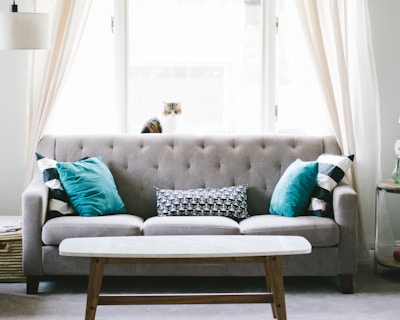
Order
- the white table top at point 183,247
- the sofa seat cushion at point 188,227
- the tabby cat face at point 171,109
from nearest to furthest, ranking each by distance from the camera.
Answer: the white table top at point 183,247, the sofa seat cushion at point 188,227, the tabby cat face at point 171,109

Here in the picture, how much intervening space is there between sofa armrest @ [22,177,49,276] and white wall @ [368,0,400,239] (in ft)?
8.10

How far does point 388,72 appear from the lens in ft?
16.8

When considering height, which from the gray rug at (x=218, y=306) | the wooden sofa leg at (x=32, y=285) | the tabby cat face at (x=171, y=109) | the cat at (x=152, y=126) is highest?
the tabby cat face at (x=171, y=109)

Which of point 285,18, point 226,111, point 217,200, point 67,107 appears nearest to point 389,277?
point 217,200

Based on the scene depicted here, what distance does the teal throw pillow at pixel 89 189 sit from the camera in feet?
14.1

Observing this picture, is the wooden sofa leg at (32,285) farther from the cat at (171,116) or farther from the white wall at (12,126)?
the cat at (171,116)

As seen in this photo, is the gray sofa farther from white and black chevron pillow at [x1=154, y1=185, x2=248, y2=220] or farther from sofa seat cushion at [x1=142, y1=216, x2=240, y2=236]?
white and black chevron pillow at [x1=154, y1=185, x2=248, y2=220]

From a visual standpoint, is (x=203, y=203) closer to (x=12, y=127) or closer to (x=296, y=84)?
(x=296, y=84)

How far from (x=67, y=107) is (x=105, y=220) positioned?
46.5 inches

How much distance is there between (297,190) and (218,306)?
852 mm

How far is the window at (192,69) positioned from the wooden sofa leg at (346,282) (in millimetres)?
1233

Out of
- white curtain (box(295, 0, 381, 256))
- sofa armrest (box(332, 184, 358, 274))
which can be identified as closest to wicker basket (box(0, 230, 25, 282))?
sofa armrest (box(332, 184, 358, 274))

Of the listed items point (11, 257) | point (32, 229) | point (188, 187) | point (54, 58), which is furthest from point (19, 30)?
point (188, 187)

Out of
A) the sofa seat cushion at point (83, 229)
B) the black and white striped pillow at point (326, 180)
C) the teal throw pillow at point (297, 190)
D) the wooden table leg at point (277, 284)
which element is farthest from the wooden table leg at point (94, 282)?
the black and white striped pillow at point (326, 180)
